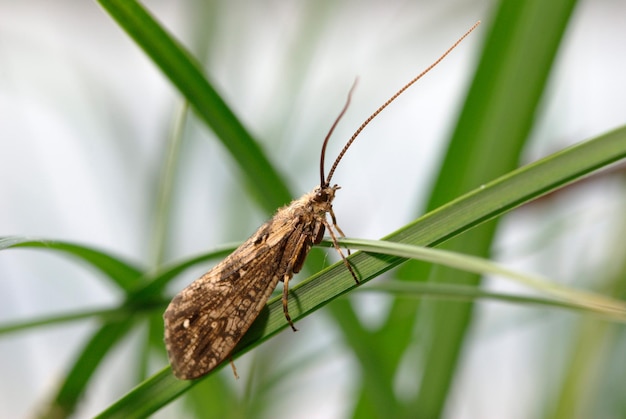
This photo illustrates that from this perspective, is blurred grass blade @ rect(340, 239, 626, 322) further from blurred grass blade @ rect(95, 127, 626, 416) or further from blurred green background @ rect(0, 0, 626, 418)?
blurred green background @ rect(0, 0, 626, 418)

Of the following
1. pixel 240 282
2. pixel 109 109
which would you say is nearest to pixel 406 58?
pixel 109 109

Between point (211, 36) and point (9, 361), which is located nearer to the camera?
point (211, 36)

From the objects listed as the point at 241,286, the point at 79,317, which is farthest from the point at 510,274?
the point at 79,317

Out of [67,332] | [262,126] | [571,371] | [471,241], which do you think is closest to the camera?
[471,241]

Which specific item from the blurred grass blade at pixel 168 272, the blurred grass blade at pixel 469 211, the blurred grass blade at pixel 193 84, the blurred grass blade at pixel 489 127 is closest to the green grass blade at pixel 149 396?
the blurred grass blade at pixel 469 211

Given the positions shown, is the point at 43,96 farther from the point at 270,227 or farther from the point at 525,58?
the point at 525,58

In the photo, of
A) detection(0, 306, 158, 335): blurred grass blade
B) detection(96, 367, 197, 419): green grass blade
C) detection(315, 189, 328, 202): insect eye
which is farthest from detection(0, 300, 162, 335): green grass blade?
detection(315, 189, 328, 202): insect eye

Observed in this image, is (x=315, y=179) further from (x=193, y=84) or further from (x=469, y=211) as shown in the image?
(x=469, y=211)
